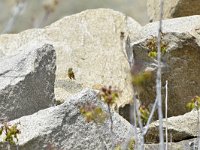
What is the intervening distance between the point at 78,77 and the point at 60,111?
1708mm

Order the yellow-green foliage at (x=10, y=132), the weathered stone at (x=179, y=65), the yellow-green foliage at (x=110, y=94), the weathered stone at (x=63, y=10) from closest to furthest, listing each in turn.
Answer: the yellow-green foliage at (x=110, y=94) < the yellow-green foliage at (x=10, y=132) < the weathered stone at (x=179, y=65) < the weathered stone at (x=63, y=10)

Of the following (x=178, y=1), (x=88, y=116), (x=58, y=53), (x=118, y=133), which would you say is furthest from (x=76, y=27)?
(x=88, y=116)

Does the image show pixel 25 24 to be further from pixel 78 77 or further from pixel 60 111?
pixel 60 111

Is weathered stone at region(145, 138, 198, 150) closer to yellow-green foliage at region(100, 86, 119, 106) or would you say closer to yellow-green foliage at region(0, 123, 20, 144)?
yellow-green foliage at region(0, 123, 20, 144)

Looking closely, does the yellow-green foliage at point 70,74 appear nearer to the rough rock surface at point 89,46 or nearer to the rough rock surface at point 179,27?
the rough rock surface at point 89,46

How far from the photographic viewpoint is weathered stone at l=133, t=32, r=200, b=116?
19.9ft

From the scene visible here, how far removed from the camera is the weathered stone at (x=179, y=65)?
6.05 m

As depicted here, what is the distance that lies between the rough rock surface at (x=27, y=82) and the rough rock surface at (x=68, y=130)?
0.32m

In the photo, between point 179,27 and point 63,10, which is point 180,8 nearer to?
point 179,27

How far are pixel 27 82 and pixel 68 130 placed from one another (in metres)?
0.59

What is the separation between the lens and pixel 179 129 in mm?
5543

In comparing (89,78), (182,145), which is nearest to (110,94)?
(182,145)

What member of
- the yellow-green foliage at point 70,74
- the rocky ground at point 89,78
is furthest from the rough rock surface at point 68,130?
the yellow-green foliage at point 70,74

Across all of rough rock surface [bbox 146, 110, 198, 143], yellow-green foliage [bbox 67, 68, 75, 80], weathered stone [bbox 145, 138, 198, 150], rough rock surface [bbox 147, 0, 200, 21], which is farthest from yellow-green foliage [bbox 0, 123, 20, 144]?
rough rock surface [bbox 147, 0, 200, 21]
